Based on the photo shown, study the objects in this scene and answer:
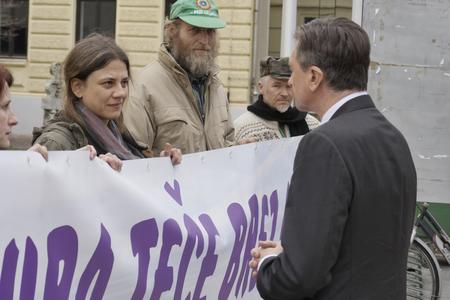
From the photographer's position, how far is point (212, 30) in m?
4.21

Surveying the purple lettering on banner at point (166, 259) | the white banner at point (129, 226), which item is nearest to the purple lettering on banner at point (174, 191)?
the white banner at point (129, 226)

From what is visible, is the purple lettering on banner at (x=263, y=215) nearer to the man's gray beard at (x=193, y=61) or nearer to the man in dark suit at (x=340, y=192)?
the man's gray beard at (x=193, y=61)

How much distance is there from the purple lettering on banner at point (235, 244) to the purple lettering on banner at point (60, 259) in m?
0.99

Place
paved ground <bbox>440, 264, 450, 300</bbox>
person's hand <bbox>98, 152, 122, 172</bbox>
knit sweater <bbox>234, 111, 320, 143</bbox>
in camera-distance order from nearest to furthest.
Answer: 1. person's hand <bbox>98, 152, 122, 172</bbox>
2. knit sweater <bbox>234, 111, 320, 143</bbox>
3. paved ground <bbox>440, 264, 450, 300</bbox>

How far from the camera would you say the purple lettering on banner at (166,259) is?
299 cm

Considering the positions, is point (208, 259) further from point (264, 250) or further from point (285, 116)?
point (285, 116)

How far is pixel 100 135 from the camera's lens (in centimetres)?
309

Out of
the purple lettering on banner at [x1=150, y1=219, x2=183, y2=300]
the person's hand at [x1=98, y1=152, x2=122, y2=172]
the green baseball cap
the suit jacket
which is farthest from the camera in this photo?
the green baseball cap

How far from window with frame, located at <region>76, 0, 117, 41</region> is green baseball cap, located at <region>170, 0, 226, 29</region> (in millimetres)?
15734

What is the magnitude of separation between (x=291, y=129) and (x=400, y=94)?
337cm

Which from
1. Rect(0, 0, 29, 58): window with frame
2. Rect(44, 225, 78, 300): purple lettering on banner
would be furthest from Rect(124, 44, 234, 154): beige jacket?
Rect(0, 0, 29, 58): window with frame

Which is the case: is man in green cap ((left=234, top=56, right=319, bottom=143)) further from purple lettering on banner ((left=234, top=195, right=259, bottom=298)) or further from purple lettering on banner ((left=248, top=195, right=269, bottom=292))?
purple lettering on banner ((left=234, top=195, right=259, bottom=298))

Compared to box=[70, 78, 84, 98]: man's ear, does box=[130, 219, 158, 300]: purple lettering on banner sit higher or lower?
lower

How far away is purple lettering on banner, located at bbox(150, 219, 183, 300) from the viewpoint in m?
2.99
